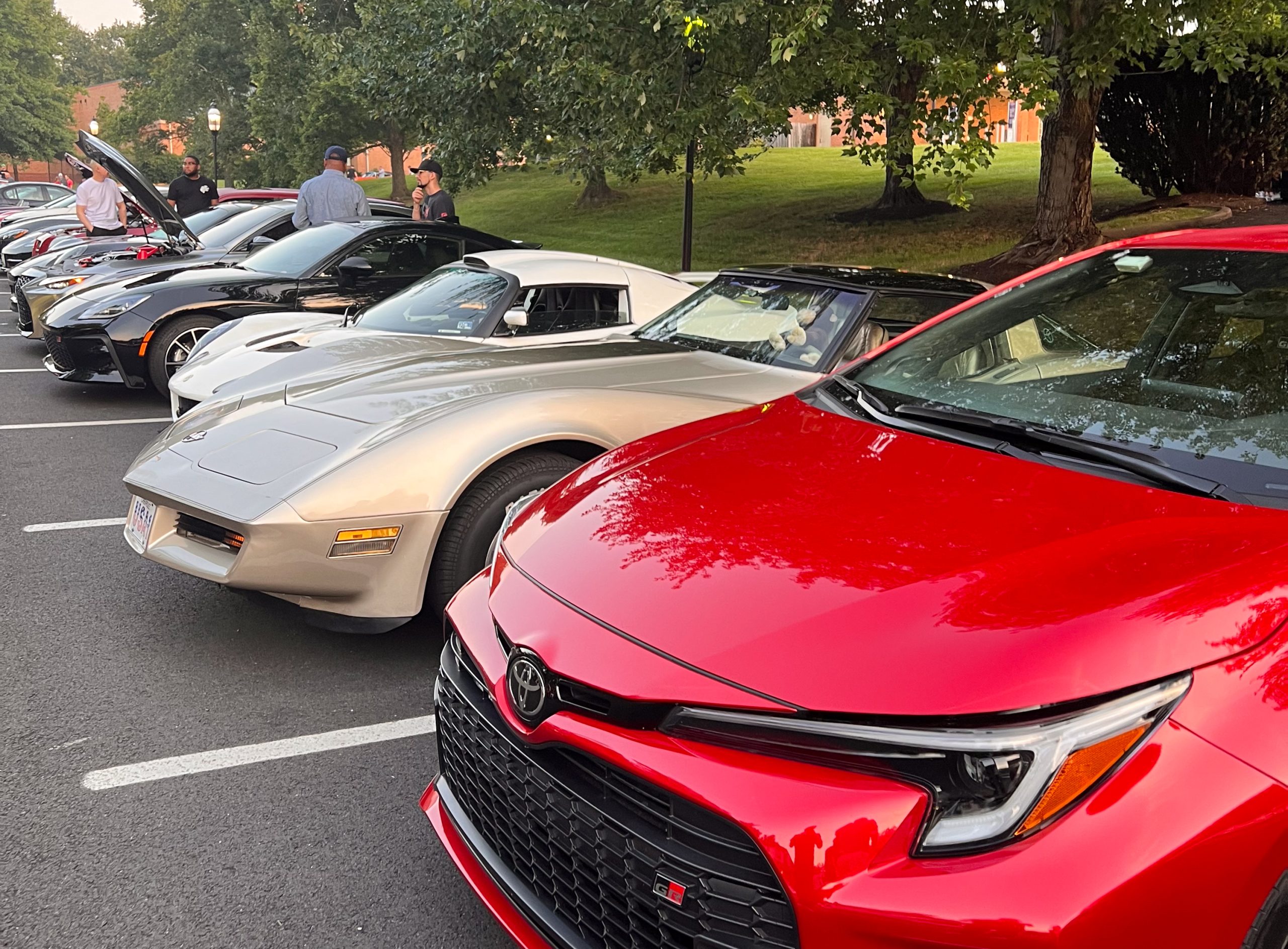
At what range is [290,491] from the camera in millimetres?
3562

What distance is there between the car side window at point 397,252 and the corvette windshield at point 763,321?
3.77m

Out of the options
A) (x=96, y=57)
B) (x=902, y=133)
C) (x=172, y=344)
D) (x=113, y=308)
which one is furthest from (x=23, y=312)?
(x=96, y=57)

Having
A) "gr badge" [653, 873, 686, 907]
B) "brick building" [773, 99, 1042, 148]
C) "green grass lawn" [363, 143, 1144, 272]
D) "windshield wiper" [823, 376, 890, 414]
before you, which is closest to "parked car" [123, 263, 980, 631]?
"windshield wiper" [823, 376, 890, 414]

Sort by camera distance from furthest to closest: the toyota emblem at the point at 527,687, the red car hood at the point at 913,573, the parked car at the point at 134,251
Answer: the parked car at the point at 134,251
the toyota emblem at the point at 527,687
the red car hood at the point at 913,573

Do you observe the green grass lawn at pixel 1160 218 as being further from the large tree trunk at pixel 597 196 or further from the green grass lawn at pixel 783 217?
the large tree trunk at pixel 597 196

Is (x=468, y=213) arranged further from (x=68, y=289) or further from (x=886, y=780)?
(x=886, y=780)

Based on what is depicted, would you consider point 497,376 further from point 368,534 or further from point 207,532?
point 207,532

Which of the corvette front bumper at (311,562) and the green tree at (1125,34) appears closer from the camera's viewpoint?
the corvette front bumper at (311,562)

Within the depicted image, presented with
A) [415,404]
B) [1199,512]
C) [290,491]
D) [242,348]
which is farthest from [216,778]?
[242,348]

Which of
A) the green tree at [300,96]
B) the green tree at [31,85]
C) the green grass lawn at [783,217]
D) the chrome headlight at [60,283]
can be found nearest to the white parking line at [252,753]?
the chrome headlight at [60,283]

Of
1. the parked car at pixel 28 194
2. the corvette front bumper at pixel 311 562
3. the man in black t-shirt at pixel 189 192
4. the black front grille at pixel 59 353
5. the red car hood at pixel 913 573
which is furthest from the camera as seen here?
the parked car at pixel 28 194

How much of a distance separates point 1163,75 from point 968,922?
16.0 meters

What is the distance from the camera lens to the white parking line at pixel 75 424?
25.6 feet

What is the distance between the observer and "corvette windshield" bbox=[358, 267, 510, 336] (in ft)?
19.7
